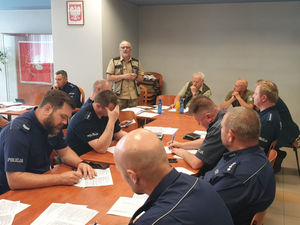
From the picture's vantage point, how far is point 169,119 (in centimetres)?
379

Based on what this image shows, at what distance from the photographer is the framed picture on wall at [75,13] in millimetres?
5039

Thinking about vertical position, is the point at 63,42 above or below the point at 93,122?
above

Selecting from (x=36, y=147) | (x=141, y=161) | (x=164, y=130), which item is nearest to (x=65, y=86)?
(x=164, y=130)

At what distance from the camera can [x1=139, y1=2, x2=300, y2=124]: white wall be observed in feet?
19.5

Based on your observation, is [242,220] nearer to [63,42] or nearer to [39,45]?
[63,42]

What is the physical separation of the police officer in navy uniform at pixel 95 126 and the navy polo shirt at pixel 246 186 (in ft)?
3.78

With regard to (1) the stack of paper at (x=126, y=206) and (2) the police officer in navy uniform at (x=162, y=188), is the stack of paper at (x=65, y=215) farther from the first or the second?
(2) the police officer in navy uniform at (x=162, y=188)

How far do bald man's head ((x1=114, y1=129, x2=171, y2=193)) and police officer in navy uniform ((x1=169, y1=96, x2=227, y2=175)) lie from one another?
114 cm

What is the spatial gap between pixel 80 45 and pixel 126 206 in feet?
13.9

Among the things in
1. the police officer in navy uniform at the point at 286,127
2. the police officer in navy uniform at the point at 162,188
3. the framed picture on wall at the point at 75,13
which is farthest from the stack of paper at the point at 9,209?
the framed picture on wall at the point at 75,13

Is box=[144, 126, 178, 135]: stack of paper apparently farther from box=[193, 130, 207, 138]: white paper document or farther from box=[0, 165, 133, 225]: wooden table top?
box=[0, 165, 133, 225]: wooden table top

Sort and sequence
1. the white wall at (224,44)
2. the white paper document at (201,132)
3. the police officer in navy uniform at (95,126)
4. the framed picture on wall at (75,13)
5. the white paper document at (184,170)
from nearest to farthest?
the white paper document at (184,170)
the police officer in navy uniform at (95,126)
the white paper document at (201,132)
the framed picture on wall at (75,13)
the white wall at (224,44)

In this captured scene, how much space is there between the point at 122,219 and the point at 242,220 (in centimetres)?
66

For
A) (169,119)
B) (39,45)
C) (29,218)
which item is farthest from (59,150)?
(39,45)
